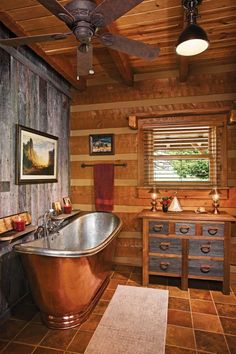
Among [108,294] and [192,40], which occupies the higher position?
[192,40]

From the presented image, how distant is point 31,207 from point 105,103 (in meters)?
1.88

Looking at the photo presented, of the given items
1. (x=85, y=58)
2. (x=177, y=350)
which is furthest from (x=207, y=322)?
(x=85, y=58)

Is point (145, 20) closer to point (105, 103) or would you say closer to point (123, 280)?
point (105, 103)

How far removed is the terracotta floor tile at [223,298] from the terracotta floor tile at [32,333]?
5.86ft

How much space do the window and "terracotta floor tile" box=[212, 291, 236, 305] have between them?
1.34 m

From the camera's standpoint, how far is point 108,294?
8.74ft

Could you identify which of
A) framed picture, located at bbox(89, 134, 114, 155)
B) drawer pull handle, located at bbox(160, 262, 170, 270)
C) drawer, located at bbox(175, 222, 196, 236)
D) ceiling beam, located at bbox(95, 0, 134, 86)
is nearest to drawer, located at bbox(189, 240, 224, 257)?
drawer, located at bbox(175, 222, 196, 236)

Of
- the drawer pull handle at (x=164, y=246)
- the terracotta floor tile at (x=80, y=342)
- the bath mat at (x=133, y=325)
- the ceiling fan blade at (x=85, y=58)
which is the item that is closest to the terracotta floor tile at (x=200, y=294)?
the bath mat at (x=133, y=325)

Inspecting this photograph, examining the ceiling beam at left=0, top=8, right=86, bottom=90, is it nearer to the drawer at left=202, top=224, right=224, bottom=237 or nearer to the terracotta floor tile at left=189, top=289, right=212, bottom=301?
Answer: the drawer at left=202, top=224, right=224, bottom=237

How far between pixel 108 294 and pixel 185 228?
1.16 metres

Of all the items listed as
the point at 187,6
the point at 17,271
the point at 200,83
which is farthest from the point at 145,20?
the point at 17,271

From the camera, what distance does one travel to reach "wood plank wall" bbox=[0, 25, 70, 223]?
224cm

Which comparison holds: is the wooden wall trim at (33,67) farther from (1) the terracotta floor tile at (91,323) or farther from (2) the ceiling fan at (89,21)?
(1) the terracotta floor tile at (91,323)

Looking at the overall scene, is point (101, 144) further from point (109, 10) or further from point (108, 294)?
point (109, 10)
